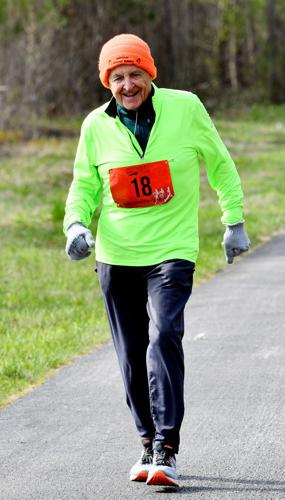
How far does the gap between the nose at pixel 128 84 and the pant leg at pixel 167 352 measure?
74cm

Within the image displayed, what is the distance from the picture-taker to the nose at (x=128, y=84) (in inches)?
209

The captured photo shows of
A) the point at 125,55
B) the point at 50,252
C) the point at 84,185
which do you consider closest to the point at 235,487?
the point at 84,185

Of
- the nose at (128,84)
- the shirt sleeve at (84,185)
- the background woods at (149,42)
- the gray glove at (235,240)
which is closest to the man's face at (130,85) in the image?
the nose at (128,84)

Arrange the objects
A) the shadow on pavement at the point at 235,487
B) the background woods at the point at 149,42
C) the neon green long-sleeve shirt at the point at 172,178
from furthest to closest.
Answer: the background woods at the point at 149,42 → the neon green long-sleeve shirt at the point at 172,178 → the shadow on pavement at the point at 235,487

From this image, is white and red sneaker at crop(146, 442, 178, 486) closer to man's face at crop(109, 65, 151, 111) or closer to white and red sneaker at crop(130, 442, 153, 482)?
white and red sneaker at crop(130, 442, 153, 482)

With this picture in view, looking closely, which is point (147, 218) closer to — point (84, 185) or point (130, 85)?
point (84, 185)

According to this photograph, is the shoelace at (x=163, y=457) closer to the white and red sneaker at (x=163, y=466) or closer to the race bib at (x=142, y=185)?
the white and red sneaker at (x=163, y=466)

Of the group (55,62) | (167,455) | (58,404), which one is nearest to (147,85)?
(167,455)

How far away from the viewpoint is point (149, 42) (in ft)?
124

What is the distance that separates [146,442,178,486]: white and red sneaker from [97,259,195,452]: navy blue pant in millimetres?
35

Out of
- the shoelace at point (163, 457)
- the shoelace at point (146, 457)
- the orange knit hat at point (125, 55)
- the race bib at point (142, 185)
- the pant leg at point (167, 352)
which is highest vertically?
the orange knit hat at point (125, 55)

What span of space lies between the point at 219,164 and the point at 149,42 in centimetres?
3283

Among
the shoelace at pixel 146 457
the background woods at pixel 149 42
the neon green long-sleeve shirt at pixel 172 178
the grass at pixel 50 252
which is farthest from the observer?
the background woods at pixel 149 42

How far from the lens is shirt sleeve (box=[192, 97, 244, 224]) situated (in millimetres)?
5441
